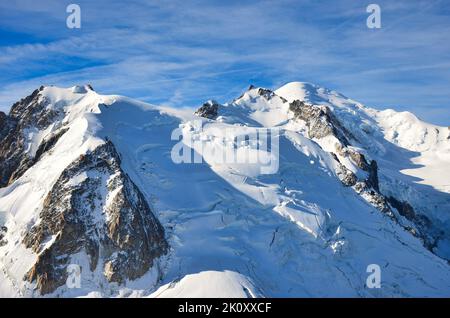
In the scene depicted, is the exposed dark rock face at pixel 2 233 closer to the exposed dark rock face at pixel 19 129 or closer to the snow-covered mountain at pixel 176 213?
the snow-covered mountain at pixel 176 213

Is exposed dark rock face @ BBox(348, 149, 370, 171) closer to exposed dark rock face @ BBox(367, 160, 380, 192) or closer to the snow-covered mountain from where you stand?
the snow-covered mountain

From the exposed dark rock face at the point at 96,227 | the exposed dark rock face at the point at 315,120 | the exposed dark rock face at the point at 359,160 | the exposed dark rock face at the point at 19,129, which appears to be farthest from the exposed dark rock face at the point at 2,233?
the exposed dark rock face at the point at 315,120

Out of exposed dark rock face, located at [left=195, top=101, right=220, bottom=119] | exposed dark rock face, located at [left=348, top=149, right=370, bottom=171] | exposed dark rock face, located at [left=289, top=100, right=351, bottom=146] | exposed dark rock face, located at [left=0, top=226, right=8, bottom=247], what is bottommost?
exposed dark rock face, located at [left=348, top=149, right=370, bottom=171]

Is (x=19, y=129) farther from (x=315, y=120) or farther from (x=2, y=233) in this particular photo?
(x=315, y=120)

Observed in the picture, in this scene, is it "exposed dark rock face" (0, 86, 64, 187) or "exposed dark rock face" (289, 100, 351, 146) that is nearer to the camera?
"exposed dark rock face" (0, 86, 64, 187)

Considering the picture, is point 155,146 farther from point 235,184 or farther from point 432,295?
point 432,295

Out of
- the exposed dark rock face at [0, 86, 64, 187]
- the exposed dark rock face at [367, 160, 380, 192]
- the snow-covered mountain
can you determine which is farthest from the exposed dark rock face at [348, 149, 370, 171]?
the exposed dark rock face at [0, 86, 64, 187]

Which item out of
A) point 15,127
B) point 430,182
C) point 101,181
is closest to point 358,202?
point 101,181
